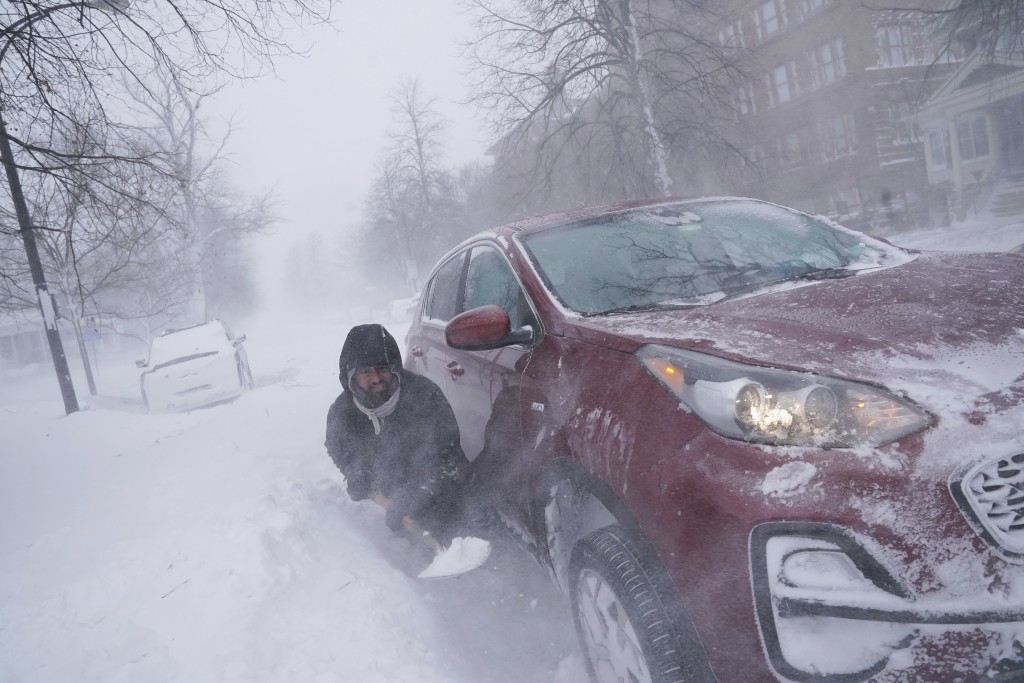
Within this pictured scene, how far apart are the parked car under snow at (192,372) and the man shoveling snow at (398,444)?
8.19 metres

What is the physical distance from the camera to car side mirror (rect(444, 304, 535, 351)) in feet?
8.18

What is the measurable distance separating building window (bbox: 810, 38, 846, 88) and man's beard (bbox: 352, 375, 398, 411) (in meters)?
29.2

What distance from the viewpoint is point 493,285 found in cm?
327

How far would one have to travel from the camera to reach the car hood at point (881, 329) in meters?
1.55

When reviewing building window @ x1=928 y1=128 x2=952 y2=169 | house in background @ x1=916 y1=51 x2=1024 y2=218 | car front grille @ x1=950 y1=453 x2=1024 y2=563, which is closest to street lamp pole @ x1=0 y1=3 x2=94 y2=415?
car front grille @ x1=950 y1=453 x2=1024 y2=563

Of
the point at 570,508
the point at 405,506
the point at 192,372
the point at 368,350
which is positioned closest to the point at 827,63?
the point at 192,372

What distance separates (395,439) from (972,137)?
92.5 feet

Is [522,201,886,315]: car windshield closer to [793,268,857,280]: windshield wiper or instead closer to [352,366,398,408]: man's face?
[793,268,857,280]: windshield wiper

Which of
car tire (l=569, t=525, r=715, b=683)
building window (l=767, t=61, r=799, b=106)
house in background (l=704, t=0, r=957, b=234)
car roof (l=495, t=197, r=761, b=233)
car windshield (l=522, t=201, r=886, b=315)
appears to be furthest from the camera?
building window (l=767, t=61, r=799, b=106)

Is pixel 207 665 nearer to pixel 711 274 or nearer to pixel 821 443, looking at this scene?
pixel 821 443

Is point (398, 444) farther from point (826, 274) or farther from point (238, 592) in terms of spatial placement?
point (826, 274)

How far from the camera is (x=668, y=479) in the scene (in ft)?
5.35

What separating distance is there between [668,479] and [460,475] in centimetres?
212

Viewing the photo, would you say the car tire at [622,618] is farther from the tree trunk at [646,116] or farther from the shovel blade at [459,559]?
the tree trunk at [646,116]
